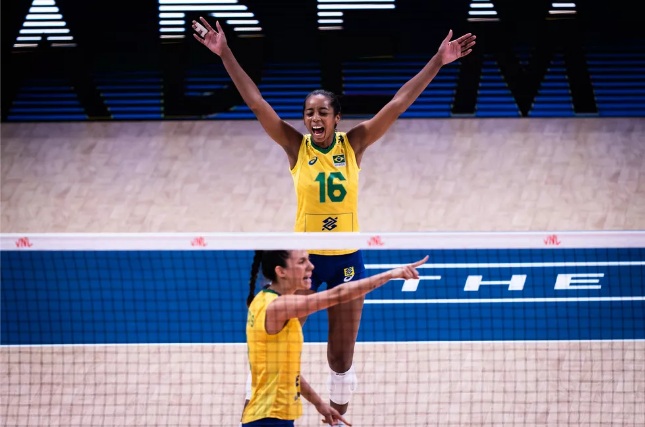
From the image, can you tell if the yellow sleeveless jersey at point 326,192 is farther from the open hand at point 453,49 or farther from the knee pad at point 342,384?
the open hand at point 453,49

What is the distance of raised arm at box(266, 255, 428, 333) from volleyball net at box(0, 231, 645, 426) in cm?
78

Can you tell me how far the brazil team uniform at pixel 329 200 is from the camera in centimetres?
610

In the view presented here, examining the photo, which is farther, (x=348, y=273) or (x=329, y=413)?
(x=348, y=273)

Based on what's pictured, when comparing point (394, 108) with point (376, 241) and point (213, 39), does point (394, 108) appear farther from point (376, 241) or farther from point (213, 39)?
point (213, 39)

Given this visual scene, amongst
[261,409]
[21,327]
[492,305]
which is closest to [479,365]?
[492,305]

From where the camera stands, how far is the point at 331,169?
614cm

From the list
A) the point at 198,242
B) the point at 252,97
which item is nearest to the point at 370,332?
the point at 252,97

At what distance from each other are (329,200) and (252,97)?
39.5 inches

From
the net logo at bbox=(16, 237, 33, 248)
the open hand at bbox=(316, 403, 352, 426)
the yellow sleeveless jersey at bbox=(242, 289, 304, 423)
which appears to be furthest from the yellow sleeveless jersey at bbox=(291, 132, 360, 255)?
the net logo at bbox=(16, 237, 33, 248)

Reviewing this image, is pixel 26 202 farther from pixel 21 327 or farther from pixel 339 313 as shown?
pixel 339 313

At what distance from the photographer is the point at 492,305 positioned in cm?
1037

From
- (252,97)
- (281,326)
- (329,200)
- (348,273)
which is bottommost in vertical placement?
(281,326)

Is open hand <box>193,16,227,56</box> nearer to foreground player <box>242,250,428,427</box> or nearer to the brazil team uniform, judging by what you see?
the brazil team uniform

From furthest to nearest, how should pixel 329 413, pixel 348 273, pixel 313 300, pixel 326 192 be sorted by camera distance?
pixel 348 273 < pixel 326 192 < pixel 329 413 < pixel 313 300
